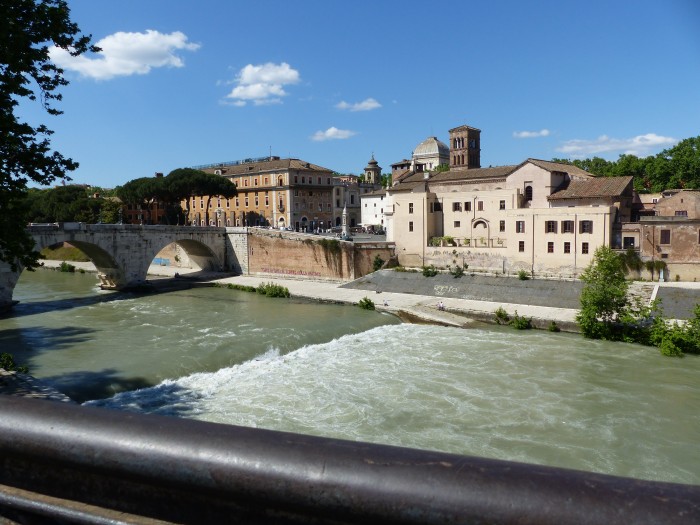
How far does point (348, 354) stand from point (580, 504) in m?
21.5

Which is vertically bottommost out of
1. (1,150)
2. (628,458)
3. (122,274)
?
(628,458)

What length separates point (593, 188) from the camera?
37.1 meters

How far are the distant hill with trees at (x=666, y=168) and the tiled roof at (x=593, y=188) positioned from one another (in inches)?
906

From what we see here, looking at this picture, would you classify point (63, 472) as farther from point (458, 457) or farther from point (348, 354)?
point (348, 354)

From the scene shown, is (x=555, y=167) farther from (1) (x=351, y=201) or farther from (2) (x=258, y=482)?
(2) (x=258, y=482)

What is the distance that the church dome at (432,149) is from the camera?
9000 cm

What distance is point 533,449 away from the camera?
44.9 feet

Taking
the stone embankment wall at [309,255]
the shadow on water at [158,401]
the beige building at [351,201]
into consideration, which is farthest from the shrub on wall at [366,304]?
the beige building at [351,201]

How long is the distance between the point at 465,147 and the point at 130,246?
37694mm

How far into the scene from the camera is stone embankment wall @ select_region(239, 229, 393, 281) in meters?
40.2

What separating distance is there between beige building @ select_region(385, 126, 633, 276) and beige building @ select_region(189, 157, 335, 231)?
18.5 meters

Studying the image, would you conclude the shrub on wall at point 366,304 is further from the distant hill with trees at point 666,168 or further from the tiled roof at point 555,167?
the distant hill with trees at point 666,168

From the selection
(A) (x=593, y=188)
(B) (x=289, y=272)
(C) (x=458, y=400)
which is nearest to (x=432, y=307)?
(C) (x=458, y=400)

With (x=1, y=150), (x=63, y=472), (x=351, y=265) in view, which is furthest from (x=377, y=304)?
(x=63, y=472)
